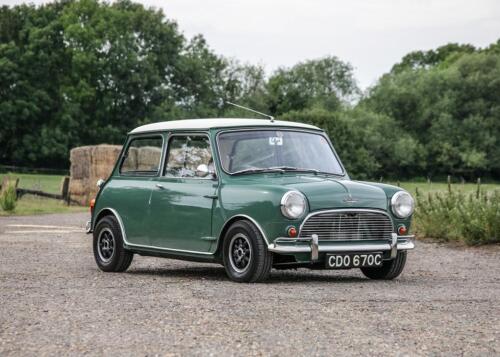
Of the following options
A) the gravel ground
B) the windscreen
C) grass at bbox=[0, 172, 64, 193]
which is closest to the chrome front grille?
the gravel ground

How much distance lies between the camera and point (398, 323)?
7.75 m

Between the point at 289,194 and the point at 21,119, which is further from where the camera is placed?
the point at 21,119

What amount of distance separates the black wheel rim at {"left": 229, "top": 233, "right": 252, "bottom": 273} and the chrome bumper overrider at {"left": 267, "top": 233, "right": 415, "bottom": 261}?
359 mm

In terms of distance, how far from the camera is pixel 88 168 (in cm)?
3728

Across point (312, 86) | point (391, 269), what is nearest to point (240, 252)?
point (391, 269)

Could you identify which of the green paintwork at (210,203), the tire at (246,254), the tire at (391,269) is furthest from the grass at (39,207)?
the tire at (246,254)

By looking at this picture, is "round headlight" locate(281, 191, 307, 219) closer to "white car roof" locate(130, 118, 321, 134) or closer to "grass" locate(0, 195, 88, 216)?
"white car roof" locate(130, 118, 321, 134)

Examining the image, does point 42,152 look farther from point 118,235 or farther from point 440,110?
point 118,235

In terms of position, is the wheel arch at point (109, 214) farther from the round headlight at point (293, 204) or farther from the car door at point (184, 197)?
the round headlight at point (293, 204)

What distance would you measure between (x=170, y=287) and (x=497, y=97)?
78657 mm

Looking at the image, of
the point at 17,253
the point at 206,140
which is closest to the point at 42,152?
the point at 17,253

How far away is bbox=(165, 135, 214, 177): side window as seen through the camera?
39.4 feet

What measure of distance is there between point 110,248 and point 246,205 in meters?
2.74

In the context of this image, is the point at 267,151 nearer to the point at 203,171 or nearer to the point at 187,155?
the point at 203,171
